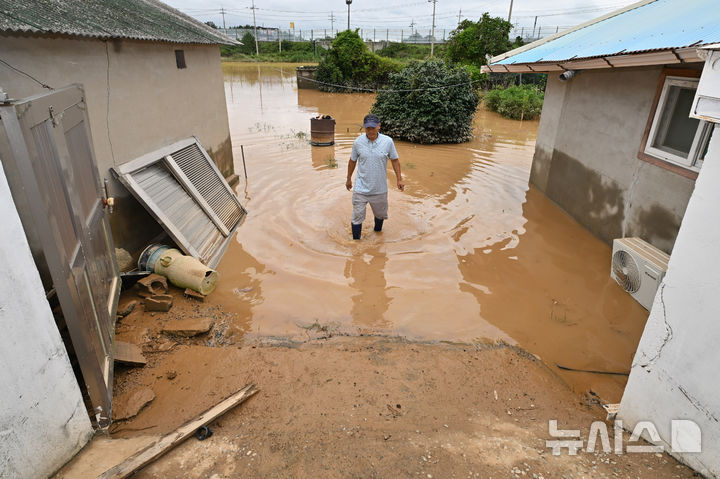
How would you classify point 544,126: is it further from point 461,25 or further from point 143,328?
point 461,25

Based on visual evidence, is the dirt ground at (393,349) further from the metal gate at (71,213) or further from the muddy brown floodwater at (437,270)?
the metal gate at (71,213)

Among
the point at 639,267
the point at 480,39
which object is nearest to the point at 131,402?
the point at 639,267

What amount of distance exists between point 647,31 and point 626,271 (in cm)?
293

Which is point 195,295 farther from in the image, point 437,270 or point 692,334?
point 692,334

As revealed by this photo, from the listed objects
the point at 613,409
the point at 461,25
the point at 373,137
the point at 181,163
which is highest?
the point at 461,25

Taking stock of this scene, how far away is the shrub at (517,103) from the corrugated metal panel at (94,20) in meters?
14.2

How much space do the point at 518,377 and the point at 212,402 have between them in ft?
8.49

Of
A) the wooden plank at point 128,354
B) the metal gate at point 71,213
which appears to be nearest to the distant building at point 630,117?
the metal gate at point 71,213

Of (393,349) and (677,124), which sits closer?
(393,349)

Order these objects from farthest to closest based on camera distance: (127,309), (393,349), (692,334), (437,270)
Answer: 1. (437,270)
2. (127,309)
3. (393,349)
4. (692,334)

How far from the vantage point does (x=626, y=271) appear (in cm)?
493

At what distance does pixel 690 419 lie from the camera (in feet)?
8.00

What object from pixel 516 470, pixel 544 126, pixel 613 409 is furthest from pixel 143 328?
pixel 544 126

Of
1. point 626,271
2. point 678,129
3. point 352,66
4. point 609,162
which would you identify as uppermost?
point 352,66
